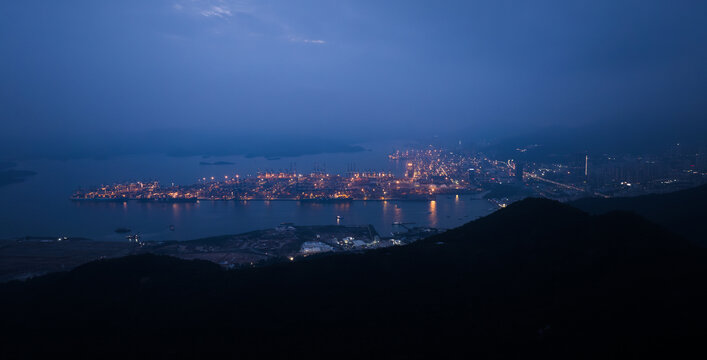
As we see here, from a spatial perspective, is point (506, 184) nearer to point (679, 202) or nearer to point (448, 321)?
point (679, 202)

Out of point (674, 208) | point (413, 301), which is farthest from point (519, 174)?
point (413, 301)

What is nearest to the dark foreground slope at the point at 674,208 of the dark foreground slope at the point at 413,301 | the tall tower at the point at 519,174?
the dark foreground slope at the point at 413,301

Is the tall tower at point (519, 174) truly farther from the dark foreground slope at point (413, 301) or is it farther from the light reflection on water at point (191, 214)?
the dark foreground slope at point (413, 301)

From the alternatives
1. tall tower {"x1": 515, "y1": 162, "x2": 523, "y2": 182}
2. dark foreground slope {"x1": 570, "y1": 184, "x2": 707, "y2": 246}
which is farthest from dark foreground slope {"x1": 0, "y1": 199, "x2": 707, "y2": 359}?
tall tower {"x1": 515, "y1": 162, "x2": 523, "y2": 182}

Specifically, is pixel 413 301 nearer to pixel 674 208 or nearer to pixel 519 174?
pixel 674 208

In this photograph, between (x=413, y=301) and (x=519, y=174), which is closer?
(x=413, y=301)

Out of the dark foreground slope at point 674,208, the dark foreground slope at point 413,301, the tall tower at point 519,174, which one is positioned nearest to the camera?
the dark foreground slope at point 413,301
